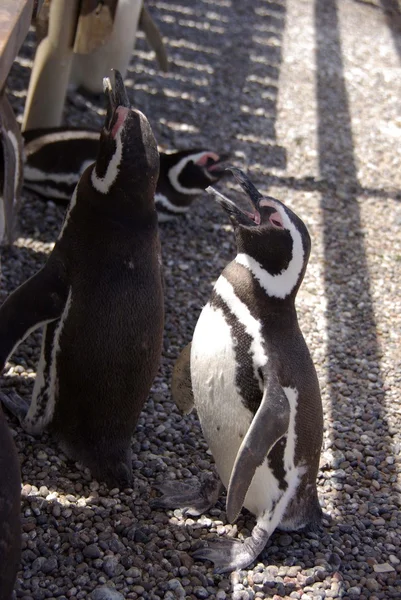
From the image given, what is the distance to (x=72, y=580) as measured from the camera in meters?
2.68

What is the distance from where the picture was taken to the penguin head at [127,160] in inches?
121

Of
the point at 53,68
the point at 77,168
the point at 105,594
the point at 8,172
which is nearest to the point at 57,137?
the point at 77,168

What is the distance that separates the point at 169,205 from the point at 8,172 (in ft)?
4.45

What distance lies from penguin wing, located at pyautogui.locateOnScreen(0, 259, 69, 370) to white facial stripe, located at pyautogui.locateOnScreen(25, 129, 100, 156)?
197cm

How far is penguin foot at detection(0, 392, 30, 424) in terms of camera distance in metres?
3.35

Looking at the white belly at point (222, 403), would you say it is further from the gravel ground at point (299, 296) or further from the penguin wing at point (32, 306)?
the penguin wing at point (32, 306)

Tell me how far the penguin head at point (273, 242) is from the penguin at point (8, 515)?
3.52 ft

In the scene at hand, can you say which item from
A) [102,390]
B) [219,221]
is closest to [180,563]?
[102,390]

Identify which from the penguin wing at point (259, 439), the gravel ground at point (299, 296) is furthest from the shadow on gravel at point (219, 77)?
the penguin wing at point (259, 439)

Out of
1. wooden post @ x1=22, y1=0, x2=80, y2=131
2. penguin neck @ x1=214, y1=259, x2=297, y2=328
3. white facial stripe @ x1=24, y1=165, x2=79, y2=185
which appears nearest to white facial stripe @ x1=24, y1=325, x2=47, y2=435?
penguin neck @ x1=214, y1=259, x2=297, y2=328

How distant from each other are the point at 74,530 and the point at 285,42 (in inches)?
268

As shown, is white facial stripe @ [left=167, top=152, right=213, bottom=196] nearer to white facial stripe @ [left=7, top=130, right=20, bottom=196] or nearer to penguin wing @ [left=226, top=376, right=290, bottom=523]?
white facial stripe @ [left=7, top=130, right=20, bottom=196]

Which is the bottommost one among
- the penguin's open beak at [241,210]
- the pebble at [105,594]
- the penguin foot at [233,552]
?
the penguin foot at [233,552]

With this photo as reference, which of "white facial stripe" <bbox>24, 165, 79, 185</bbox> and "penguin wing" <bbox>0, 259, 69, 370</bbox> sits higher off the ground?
"penguin wing" <bbox>0, 259, 69, 370</bbox>
